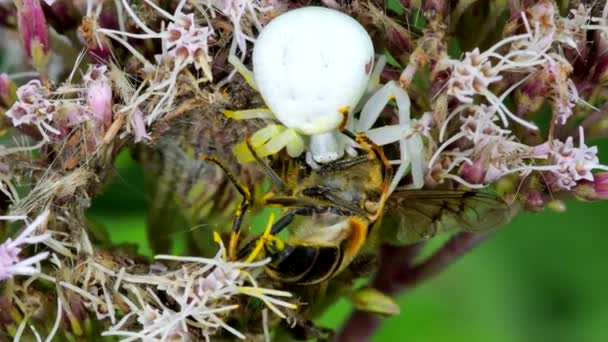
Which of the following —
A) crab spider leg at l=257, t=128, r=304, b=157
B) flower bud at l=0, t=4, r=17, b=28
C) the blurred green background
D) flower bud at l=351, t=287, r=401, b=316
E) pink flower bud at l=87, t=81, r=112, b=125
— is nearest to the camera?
crab spider leg at l=257, t=128, r=304, b=157

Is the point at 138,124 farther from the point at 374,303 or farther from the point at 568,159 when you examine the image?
the point at 568,159

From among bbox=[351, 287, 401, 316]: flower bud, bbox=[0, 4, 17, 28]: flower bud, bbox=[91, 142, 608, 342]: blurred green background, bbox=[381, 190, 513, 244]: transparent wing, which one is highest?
bbox=[0, 4, 17, 28]: flower bud

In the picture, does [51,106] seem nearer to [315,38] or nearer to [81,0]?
[81,0]

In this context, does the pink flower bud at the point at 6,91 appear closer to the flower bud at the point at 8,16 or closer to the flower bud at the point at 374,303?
the flower bud at the point at 8,16

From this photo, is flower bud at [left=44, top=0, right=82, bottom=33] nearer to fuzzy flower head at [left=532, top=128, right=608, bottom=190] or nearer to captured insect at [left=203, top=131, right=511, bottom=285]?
captured insect at [left=203, top=131, right=511, bottom=285]

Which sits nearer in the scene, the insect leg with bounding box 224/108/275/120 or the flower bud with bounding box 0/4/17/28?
the insect leg with bounding box 224/108/275/120

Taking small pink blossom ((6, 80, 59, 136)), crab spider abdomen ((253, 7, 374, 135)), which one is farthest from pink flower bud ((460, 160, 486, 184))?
small pink blossom ((6, 80, 59, 136))
